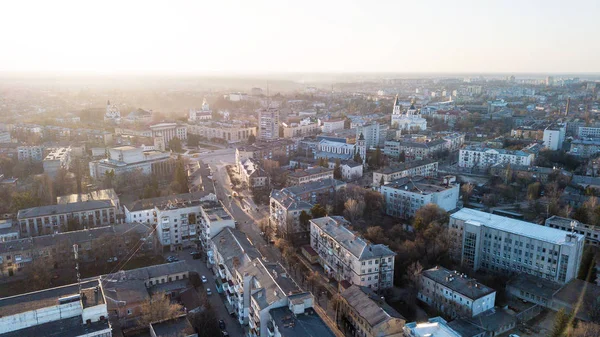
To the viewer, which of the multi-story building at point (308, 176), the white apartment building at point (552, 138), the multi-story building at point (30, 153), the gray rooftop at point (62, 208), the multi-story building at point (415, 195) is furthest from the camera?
the white apartment building at point (552, 138)

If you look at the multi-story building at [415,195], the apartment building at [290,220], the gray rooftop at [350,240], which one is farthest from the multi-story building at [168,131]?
the gray rooftop at [350,240]

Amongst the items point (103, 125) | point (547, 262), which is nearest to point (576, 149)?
point (547, 262)

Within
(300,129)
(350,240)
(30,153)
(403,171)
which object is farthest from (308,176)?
(300,129)

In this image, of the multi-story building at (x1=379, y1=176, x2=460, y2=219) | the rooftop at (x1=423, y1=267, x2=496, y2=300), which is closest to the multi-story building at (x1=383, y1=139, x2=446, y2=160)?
the multi-story building at (x1=379, y1=176, x2=460, y2=219)

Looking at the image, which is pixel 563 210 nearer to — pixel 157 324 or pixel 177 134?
pixel 157 324

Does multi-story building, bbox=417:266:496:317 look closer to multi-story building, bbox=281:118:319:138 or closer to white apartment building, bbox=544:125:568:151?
white apartment building, bbox=544:125:568:151

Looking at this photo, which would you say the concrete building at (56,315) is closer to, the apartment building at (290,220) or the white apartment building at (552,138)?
the apartment building at (290,220)
